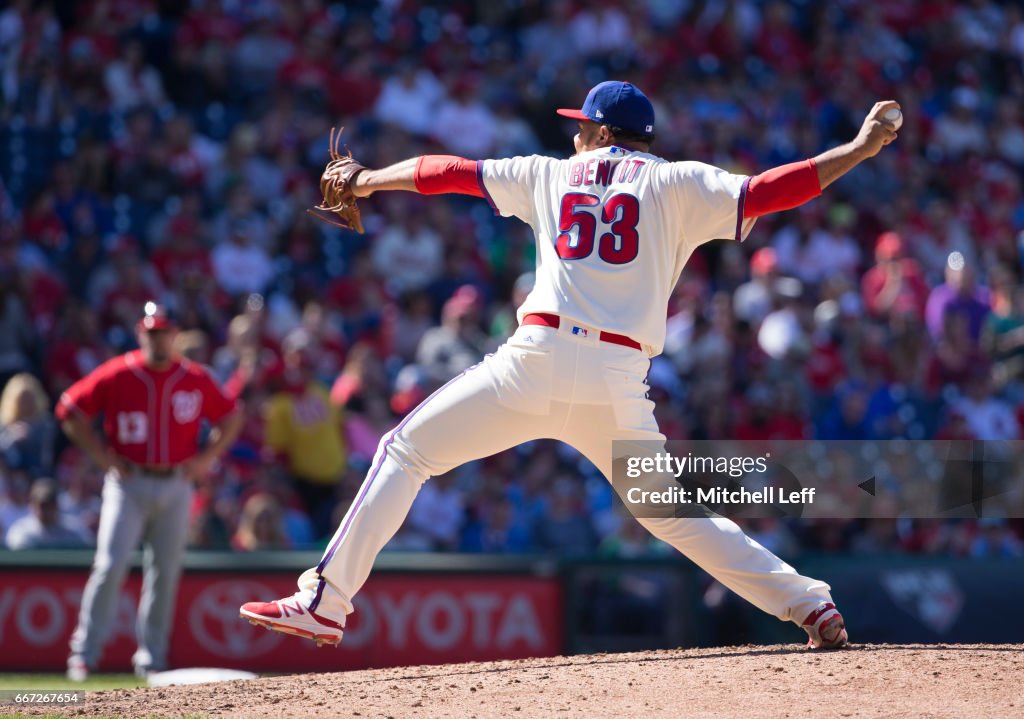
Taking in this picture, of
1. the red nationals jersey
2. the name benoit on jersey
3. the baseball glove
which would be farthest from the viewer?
the red nationals jersey

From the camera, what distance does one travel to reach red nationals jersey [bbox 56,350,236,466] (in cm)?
852

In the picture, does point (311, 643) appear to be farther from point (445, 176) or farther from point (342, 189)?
point (445, 176)

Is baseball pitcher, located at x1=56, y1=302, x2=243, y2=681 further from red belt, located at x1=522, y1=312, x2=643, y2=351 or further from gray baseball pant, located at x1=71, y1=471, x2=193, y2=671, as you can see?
red belt, located at x1=522, y1=312, x2=643, y2=351

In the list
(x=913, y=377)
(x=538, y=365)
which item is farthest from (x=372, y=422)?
(x=538, y=365)

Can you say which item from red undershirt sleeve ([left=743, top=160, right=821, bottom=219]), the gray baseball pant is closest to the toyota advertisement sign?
the gray baseball pant

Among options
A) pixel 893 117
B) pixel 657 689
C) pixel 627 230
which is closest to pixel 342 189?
pixel 627 230

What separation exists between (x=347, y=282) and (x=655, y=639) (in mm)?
4169

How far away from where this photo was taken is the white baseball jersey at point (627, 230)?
494cm

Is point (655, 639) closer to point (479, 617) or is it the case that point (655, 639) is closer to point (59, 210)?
point (479, 617)

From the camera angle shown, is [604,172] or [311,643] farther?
[311,643]

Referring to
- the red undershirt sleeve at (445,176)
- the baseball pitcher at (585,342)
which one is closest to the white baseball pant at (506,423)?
the baseball pitcher at (585,342)

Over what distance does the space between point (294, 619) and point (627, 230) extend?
1.72 meters

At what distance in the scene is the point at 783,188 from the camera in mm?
4828

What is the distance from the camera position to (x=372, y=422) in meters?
10.6
